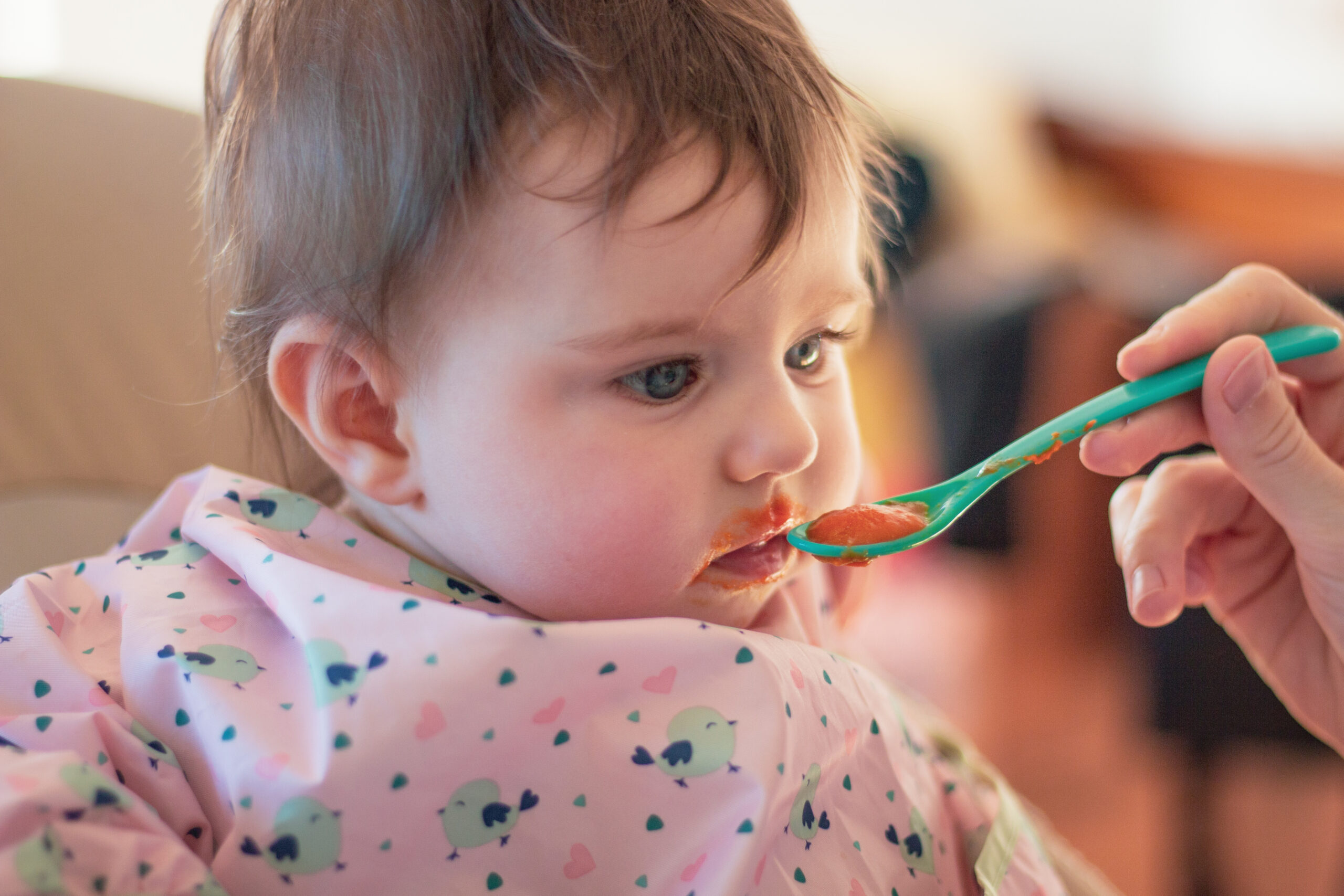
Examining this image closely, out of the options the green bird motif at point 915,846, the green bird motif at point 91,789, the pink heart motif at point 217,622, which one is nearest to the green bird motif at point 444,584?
the pink heart motif at point 217,622

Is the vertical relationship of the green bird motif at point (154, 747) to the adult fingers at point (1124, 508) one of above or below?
below

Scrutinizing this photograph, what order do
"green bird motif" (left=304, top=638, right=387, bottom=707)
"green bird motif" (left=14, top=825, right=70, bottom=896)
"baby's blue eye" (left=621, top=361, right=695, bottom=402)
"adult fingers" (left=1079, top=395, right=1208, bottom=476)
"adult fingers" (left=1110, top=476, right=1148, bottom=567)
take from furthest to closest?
"adult fingers" (left=1110, top=476, right=1148, bottom=567), "adult fingers" (left=1079, top=395, right=1208, bottom=476), "baby's blue eye" (left=621, top=361, right=695, bottom=402), "green bird motif" (left=304, top=638, right=387, bottom=707), "green bird motif" (left=14, top=825, right=70, bottom=896)

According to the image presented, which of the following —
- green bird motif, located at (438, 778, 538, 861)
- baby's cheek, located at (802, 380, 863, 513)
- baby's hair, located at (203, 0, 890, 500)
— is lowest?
green bird motif, located at (438, 778, 538, 861)

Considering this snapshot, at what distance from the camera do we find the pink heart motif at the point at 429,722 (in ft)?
1.93

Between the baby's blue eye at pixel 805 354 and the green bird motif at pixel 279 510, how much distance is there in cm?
38

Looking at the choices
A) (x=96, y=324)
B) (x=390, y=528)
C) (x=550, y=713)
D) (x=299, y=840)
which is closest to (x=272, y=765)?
(x=299, y=840)

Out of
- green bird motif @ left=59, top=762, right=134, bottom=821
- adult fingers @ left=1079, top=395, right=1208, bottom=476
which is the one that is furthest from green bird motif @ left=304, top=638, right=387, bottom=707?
adult fingers @ left=1079, top=395, right=1208, bottom=476

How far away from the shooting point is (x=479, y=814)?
0.61 m

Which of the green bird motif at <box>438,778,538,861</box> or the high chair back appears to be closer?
the green bird motif at <box>438,778,538,861</box>

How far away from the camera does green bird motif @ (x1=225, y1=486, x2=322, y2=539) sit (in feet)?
2.49

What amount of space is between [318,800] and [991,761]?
156 cm

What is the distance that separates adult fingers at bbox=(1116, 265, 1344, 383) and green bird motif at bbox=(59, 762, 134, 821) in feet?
2.38

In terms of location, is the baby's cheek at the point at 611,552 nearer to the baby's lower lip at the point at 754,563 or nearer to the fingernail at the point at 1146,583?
the baby's lower lip at the point at 754,563

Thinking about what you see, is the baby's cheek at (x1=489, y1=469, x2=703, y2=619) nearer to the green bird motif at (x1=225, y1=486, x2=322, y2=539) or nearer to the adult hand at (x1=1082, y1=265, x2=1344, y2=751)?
the green bird motif at (x1=225, y1=486, x2=322, y2=539)
